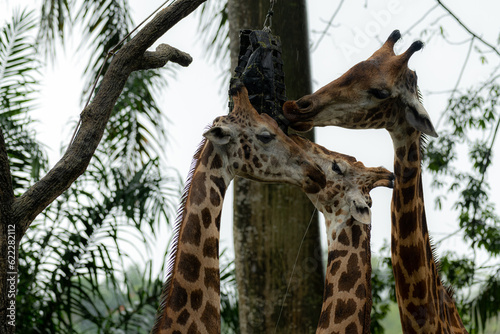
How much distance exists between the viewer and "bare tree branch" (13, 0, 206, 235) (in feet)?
7.79

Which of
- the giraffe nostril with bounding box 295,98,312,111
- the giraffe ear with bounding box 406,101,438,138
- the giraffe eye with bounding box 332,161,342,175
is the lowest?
the giraffe eye with bounding box 332,161,342,175

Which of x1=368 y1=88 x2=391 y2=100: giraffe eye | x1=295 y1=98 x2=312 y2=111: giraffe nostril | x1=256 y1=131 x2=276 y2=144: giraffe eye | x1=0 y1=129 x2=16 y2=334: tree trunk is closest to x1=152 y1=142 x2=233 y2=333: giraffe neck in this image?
x1=256 y1=131 x2=276 y2=144: giraffe eye

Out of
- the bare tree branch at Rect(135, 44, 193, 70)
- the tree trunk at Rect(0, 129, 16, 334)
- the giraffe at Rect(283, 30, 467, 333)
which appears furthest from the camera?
the bare tree branch at Rect(135, 44, 193, 70)

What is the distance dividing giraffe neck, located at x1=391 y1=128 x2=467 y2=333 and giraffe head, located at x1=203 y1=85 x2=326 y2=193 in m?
0.51

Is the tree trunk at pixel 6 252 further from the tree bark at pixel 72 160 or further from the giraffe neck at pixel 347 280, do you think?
the giraffe neck at pixel 347 280

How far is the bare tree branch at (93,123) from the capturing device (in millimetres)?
2373

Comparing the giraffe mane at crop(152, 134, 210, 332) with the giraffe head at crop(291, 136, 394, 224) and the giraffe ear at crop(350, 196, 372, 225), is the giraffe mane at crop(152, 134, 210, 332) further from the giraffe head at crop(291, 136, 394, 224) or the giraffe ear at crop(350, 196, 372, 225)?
the giraffe ear at crop(350, 196, 372, 225)

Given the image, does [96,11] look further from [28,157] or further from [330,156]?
[330,156]

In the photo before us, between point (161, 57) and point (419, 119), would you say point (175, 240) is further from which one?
point (419, 119)

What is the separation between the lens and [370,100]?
106 inches

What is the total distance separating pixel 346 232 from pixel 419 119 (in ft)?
1.75

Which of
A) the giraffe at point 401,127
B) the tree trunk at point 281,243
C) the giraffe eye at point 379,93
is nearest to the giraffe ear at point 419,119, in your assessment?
the giraffe at point 401,127

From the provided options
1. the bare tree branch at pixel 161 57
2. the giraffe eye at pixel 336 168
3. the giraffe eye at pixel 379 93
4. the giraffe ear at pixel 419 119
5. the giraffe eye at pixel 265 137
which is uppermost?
the bare tree branch at pixel 161 57

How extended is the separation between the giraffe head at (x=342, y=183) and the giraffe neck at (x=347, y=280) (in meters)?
0.06
